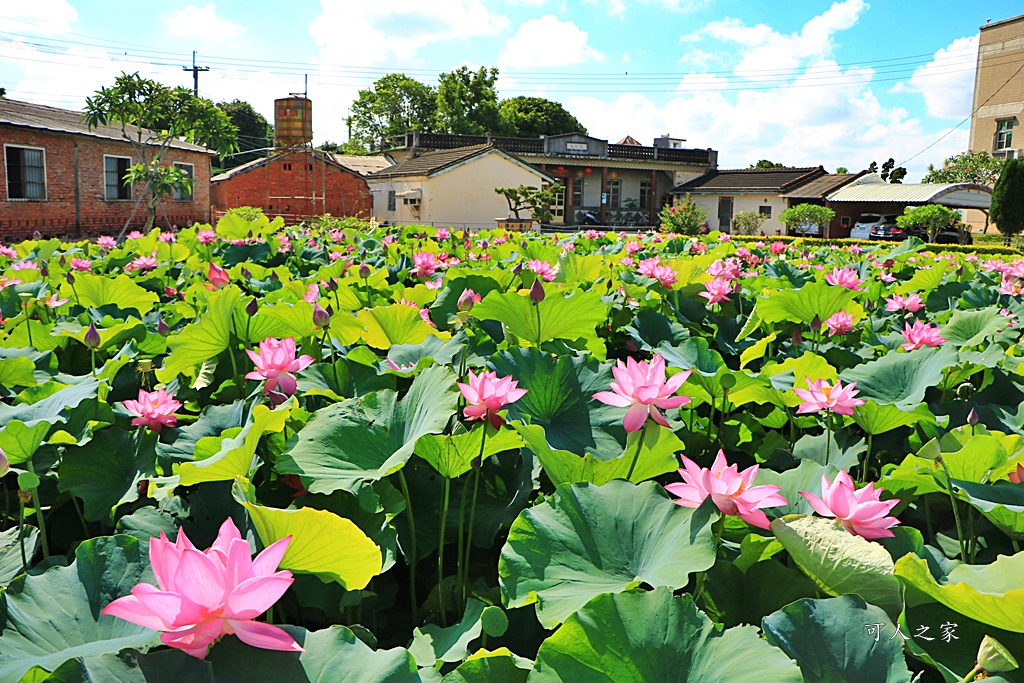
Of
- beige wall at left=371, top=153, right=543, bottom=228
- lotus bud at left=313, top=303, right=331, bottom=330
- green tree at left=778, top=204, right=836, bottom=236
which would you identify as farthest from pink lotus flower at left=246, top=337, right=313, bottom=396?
green tree at left=778, top=204, right=836, bottom=236

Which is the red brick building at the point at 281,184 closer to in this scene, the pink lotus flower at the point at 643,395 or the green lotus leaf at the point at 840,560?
the pink lotus flower at the point at 643,395

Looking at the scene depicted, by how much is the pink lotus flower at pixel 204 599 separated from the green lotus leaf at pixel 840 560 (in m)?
0.47

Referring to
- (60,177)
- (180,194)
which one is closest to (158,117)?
(60,177)

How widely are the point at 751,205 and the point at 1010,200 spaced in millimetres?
10182

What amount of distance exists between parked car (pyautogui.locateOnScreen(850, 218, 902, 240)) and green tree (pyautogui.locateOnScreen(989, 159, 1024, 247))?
4.07 m

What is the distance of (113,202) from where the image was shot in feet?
57.4

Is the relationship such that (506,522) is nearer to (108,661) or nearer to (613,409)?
(613,409)

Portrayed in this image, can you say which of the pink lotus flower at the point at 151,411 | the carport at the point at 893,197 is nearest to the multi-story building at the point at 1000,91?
the carport at the point at 893,197

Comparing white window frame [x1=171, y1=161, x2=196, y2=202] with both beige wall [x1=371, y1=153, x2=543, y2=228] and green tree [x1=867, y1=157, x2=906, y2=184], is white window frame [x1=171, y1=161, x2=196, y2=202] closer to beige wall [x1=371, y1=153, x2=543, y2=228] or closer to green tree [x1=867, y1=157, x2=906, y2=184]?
beige wall [x1=371, y1=153, x2=543, y2=228]

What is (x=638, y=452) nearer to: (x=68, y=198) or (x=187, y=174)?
(x=68, y=198)

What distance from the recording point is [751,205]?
30.2 meters

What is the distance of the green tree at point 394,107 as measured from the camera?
149 feet

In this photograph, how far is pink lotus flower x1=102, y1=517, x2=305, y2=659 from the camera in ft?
1.71

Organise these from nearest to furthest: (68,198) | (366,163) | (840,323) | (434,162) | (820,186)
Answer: (840,323) → (68,198) → (434,162) → (820,186) → (366,163)
